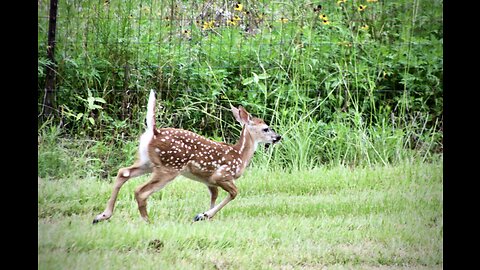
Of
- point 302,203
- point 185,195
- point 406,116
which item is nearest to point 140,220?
point 185,195

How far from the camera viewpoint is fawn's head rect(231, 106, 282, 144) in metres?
5.28

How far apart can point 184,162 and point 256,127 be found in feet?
1.44

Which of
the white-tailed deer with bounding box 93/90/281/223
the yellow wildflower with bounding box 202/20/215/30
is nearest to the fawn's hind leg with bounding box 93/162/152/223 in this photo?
the white-tailed deer with bounding box 93/90/281/223

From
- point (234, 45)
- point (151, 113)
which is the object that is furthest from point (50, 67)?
point (234, 45)

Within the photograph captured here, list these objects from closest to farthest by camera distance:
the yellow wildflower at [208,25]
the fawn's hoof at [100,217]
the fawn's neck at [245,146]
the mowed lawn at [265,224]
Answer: the mowed lawn at [265,224] → the fawn's hoof at [100,217] → the fawn's neck at [245,146] → the yellow wildflower at [208,25]

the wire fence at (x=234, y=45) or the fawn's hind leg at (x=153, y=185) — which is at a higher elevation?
the wire fence at (x=234, y=45)

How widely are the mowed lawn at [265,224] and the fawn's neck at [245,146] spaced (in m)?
0.12

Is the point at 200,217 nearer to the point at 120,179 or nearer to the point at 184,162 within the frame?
the point at 184,162

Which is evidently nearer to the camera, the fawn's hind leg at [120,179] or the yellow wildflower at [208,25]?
the fawn's hind leg at [120,179]

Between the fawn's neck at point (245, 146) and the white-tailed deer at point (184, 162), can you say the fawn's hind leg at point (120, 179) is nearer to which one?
the white-tailed deer at point (184, 162)

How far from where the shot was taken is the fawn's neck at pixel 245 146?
5227 millimetres

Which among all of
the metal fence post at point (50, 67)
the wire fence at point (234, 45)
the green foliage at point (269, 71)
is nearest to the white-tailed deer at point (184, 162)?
the green foliage at point (269, 71)

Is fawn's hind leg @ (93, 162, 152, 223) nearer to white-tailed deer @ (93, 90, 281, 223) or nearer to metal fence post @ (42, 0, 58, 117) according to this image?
white-tailed deer @ (93, 90, 281, 223)
